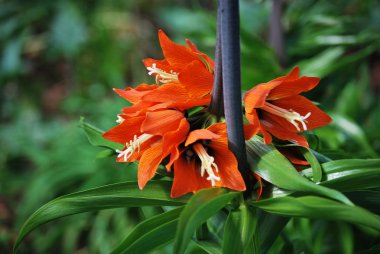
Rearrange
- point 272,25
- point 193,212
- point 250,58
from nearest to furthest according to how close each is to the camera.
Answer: point 193,212 → point 250,58 → point 272,25

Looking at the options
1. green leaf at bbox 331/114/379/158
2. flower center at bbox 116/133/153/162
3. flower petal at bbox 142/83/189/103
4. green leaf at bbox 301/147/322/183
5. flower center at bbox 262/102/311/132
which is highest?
flower petal at bbox 142/83/189/103

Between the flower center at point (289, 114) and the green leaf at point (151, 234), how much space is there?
0.16 metres

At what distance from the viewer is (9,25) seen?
9.48 feet

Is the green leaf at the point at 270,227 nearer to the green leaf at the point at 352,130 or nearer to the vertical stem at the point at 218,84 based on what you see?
the vertical stem at the point at 218,84

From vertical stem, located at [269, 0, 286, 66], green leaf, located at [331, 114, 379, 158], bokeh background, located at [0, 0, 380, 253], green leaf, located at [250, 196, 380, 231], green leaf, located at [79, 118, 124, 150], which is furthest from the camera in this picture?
vertical stem, located at [269, 0, 286, 66]

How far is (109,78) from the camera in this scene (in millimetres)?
2838

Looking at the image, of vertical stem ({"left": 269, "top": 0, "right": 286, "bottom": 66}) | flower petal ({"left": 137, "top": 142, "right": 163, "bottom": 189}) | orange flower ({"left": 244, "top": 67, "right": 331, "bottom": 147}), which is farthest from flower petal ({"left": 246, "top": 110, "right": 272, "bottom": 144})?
vertical stem ({"left": 269, "top": 0, "right": 286, "bottom": 66})

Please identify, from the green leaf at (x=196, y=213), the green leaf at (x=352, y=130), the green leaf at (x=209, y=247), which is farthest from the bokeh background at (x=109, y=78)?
the green leaf at (x=196, y=213)

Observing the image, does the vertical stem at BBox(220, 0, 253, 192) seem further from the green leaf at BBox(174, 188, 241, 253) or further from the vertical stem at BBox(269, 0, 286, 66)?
the vertical stem at BBox(269, 0, 286, 66)

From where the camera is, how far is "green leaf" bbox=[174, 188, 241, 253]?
46 centimetres

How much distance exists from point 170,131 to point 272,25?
1.19 meters

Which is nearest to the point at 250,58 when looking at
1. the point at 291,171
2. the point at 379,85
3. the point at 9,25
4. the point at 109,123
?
the point at 109,123

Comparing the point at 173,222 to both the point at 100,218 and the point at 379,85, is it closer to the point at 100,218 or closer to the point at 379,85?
the point at 100,218

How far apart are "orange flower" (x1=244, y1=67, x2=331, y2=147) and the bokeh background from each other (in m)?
0.10
